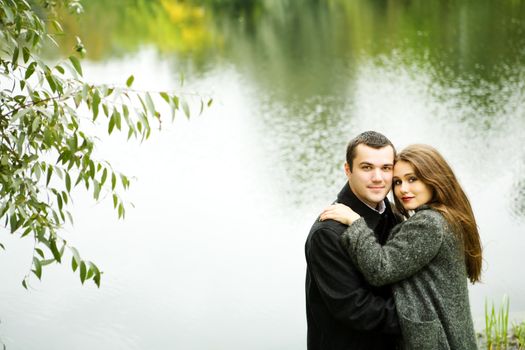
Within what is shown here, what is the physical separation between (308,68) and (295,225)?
11.3m

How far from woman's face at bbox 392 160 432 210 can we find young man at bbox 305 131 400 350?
5 cm

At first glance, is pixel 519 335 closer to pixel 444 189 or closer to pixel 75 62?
pixel 444 189

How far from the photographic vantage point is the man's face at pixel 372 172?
111 inches

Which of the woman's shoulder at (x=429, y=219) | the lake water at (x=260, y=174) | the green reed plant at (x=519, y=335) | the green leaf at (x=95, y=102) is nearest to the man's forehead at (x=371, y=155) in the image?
the woman's shoulder at (x=429, y=219)

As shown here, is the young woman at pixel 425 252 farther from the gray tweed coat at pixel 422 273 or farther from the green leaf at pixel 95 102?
the green leaf at pixel 95 102

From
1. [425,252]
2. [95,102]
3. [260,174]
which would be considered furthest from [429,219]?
[260,174]

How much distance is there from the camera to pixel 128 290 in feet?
26.3

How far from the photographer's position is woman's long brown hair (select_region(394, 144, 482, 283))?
280 cm

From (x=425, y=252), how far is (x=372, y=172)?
1.32ft

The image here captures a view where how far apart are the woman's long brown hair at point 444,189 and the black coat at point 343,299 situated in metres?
0.26

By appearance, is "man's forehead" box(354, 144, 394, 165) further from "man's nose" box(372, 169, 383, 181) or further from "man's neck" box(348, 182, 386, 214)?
"man's neck" box(348, 182, 386, 214)

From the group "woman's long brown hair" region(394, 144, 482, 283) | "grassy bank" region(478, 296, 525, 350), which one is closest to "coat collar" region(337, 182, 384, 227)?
"woman's long brown hair" region(394, 144, 482, 283)

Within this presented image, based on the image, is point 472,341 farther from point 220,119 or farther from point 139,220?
point 220,119

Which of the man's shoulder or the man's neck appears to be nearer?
the man's shoulder
